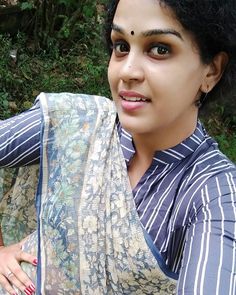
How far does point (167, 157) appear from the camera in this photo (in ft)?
4.26

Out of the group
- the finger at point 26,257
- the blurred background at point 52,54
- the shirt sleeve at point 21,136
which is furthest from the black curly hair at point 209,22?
the blurred background at point 52,54

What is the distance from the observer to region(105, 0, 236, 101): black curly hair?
3.80 ft

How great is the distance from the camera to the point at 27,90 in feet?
12.5

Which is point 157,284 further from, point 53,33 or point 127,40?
point 53,33

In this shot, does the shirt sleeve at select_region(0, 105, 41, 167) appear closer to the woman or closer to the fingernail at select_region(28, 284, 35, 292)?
the woman

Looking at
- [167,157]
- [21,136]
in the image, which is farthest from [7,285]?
[167,157]

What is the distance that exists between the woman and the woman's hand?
7 centimetres

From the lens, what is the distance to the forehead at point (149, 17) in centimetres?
116

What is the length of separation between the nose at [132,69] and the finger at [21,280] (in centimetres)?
56

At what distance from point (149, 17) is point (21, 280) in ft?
2.26

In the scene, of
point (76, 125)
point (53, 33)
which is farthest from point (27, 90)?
point (76, 125)

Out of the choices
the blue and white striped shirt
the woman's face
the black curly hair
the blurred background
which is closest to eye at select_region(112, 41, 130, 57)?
the woman's face

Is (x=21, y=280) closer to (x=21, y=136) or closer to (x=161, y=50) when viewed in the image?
(x=21, y=136)

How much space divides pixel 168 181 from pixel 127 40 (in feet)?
0.97
